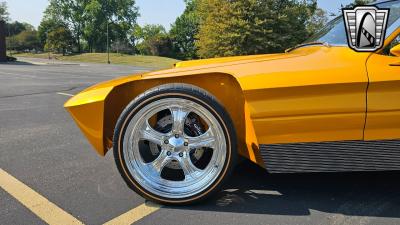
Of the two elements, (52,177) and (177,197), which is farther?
(52,177)

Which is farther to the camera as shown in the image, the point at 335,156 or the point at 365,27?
the point at 335,156

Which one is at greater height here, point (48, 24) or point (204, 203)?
point (48, 24)

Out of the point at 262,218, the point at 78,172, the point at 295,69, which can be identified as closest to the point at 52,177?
the point at 78,172

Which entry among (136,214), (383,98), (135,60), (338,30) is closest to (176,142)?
(136,214)

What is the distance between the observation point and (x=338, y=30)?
10.9 ft

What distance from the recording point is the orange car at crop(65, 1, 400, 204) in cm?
271

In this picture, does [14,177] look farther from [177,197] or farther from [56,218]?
[177,197]

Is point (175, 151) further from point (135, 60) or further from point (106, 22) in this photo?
point (106, 22)

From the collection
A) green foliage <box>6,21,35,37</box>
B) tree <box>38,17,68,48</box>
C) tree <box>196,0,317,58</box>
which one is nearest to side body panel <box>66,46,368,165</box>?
tree <box>196,0,317,58</box>

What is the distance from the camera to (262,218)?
9.11 feet

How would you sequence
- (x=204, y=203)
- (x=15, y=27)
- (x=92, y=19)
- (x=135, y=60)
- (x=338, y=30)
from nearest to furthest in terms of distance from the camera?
(x=204, y=203) → (x=338, y=30) → (x=135, y=60) → (x=92, y=19) → (x=15, y=27)

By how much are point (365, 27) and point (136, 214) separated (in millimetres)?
1943

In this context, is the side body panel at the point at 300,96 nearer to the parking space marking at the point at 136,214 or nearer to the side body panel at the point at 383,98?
the side body panel at the point at 383,98

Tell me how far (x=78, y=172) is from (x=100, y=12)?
83.3 metres
